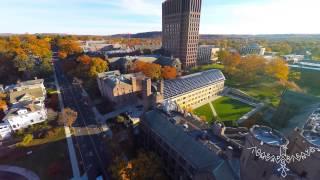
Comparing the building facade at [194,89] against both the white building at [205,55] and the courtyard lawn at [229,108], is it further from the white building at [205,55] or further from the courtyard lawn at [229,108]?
the white building at [205,55]

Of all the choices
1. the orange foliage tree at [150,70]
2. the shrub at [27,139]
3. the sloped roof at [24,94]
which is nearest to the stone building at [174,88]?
the orange foliage tree at [150,70]

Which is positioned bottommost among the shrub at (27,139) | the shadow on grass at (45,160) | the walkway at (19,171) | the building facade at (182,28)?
the walkway at (19,171)

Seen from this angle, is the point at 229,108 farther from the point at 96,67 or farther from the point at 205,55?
the point at 205,55

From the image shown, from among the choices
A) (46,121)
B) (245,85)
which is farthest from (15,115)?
(245,85)

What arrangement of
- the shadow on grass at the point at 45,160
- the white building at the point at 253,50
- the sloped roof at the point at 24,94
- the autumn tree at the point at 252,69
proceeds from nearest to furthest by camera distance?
the shadow on grass at the point at 45,160, the sloped roof at the point at 24,94, the autumn tree at the point at 252,69, the white building at the point at 253,50

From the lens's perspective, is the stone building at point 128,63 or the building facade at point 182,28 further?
the building facade at point 182,28

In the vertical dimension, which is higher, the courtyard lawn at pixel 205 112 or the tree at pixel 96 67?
the tree at pixel 96 67

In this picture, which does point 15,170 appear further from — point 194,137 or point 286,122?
point 286,122
